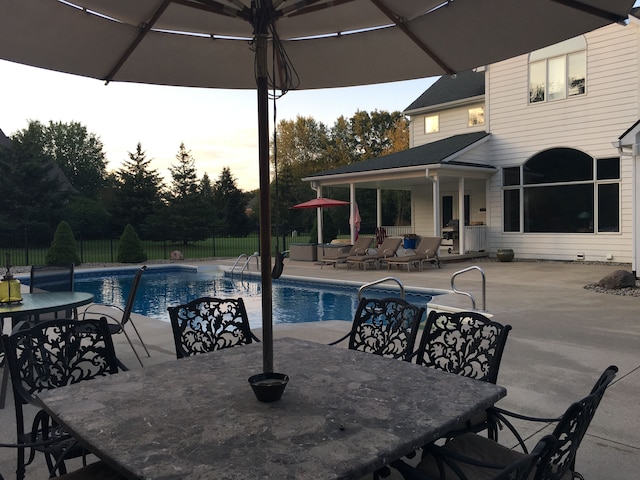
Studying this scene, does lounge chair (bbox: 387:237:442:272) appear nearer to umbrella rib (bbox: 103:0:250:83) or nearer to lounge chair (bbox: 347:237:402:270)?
lounge chair (bbox: 347:237:402:270)

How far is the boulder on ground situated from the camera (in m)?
9.35

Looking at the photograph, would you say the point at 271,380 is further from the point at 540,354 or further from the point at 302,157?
the point at 302,157

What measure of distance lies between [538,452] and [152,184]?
32.6m

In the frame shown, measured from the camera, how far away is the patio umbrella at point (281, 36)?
2.83 metres

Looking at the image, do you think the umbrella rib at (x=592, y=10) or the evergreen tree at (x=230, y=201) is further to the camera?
the evergreen tree at (x=230, y=201)

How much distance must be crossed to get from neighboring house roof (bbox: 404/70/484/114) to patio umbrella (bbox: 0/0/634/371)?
15.9 m

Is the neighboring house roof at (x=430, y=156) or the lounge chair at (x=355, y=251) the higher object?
the neighboring house roof at (x=430, y=156)

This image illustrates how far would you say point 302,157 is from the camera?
45812mm

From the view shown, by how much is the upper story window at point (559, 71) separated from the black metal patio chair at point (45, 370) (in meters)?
15.1

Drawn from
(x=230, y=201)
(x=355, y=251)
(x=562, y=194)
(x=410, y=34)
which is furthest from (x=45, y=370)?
(x=230, y=201)

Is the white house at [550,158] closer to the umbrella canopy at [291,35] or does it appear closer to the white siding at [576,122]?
the white siding at [576,122]

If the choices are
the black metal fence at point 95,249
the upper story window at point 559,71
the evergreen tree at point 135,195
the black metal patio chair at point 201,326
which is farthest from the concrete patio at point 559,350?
the evergreen tree at point 135,195

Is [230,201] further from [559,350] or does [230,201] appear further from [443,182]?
[559,350]

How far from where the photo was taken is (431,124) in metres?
20.0
